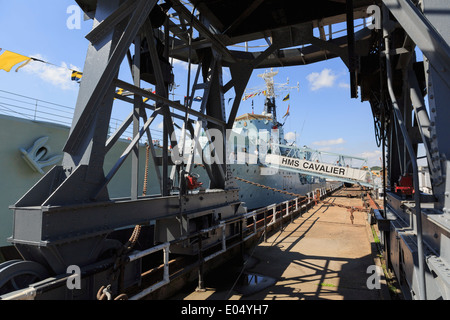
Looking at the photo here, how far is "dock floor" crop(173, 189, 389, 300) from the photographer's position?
4766 mm

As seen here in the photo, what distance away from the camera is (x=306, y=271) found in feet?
19.3

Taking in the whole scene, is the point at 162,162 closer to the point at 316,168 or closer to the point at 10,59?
the point at 10,59

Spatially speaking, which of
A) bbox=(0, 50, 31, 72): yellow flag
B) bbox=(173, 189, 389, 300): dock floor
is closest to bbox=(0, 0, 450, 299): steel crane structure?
bbox=(173, 189, 389, 300): dock floor

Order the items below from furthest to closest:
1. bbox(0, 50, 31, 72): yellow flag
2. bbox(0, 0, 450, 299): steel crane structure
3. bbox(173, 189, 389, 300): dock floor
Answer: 1. bbox(0, 50, 31, 72): yellow flag
2. bbox(173, 189, 389, 300): dock floor
3. bbox(0, 0, 450, 299): steel crane structure

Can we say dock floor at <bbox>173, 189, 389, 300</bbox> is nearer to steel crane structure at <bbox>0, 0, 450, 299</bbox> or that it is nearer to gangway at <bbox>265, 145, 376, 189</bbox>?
steel crane structure at <bbox>0, 0, 450, 299</bbox>

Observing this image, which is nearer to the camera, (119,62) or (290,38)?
(119,62)

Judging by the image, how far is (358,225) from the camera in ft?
36.2

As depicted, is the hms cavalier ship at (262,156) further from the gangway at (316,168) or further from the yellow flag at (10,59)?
the yellow flag at (10,59)

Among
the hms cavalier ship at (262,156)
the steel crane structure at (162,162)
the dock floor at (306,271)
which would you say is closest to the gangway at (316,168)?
the hms cavalier ship at (262,156)

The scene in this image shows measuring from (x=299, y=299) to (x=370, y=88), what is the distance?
15.4 feet

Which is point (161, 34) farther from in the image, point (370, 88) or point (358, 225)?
point (358, 225)

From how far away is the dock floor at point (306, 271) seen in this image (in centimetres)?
477

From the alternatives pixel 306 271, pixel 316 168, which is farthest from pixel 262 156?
pixel 306 271
